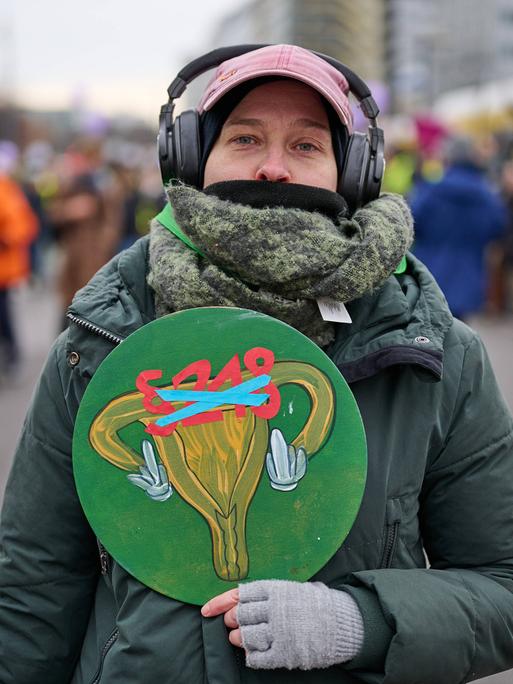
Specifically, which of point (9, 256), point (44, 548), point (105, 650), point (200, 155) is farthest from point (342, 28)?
point (105, 650)

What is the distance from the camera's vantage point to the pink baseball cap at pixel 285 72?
1562 mm

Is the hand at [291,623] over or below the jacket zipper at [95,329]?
below

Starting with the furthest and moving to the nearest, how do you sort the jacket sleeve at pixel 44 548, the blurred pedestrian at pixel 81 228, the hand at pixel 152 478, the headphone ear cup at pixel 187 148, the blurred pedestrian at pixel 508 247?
1. the blurred pedestrian at pixel 508 247
2. the blurred pedestrian at pixel 81 228
3. the headphone ear cup at pixel 187 148
4. the jacket sleeve at pixel 44 548
5. the hand at pixel 152 478

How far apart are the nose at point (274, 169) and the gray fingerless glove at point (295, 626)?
652 mm

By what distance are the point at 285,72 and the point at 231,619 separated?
874 mm

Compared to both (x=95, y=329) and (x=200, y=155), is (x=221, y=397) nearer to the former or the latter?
(x=95, y=329)

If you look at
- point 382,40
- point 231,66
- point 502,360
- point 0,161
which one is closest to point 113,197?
point 0,161

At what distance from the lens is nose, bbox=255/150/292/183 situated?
1.57m

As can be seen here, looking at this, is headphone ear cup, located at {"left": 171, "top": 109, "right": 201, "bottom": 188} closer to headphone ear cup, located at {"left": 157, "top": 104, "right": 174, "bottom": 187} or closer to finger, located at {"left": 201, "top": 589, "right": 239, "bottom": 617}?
headphone ear cup, located at {"left": 157, "top": 104, "right": 174, "bottom": 187}

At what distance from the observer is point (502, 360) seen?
822 centimetres

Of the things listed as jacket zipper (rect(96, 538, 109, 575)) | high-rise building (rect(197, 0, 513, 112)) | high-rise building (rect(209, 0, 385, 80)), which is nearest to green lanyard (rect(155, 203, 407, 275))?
jacket zipper (rect(96, 538, 109, 575))

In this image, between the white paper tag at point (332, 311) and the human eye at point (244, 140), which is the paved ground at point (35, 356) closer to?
the white paper tag at point (332, 311)

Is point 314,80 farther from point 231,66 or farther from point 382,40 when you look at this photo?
point 382,40

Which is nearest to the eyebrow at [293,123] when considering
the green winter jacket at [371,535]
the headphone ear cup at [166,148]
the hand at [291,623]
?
the headphone ear cup at [166,148]
